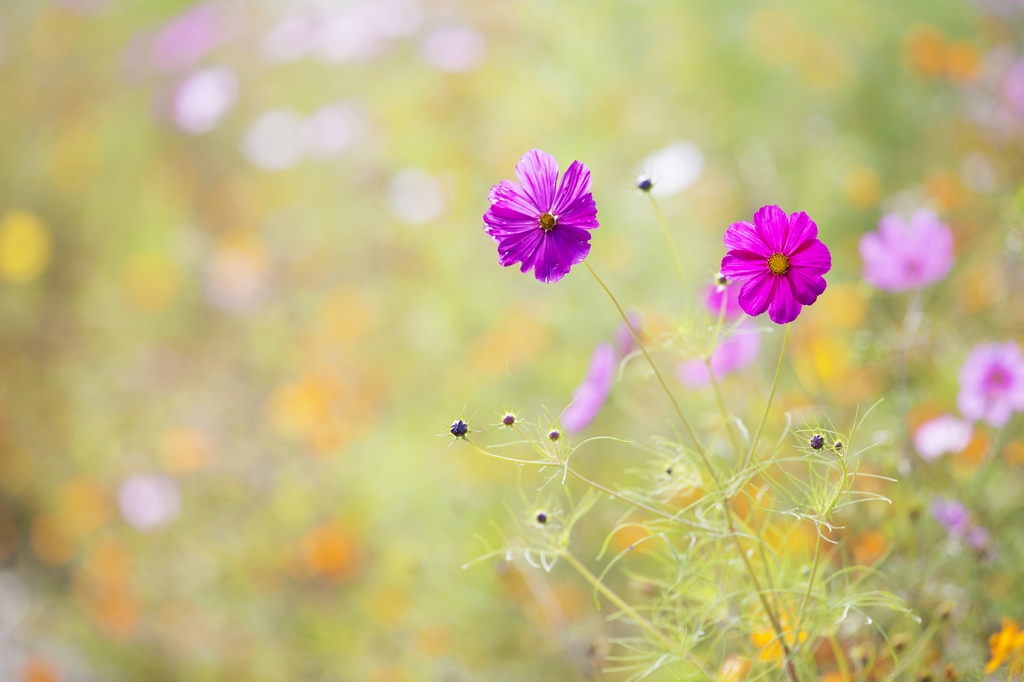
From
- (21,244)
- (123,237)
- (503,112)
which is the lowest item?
(21,244)

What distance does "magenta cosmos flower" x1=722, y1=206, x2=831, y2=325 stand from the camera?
41 cm

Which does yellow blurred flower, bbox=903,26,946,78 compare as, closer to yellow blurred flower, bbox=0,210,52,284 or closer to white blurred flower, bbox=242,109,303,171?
white blurred flower, bbox=242,109,303,171

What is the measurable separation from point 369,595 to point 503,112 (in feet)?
3.54

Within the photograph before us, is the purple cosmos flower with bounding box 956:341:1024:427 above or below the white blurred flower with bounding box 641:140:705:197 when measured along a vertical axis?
below

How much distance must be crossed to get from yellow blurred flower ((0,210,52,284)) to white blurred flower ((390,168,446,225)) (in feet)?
4.76

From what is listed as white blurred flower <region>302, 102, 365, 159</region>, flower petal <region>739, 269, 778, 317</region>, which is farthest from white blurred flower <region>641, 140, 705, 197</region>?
white blurred flower <region>302, 102, 365, 159</region>

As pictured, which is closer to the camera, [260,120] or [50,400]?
[50,400]

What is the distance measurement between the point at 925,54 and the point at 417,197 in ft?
3.57

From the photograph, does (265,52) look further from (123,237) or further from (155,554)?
(155,554)

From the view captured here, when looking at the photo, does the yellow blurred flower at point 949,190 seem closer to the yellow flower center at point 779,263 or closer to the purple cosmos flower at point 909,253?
the purple cosmos flower at point 909,253

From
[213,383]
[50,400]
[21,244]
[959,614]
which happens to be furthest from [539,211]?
[21,244]

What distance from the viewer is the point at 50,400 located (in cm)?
215

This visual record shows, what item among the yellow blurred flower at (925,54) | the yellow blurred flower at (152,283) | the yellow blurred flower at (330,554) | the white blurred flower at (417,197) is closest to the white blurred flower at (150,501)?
the yellow blurred flower at (330,554)

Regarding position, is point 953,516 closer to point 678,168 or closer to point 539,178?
point 539,178
